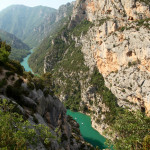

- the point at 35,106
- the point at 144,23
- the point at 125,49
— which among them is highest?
the point at 144,23

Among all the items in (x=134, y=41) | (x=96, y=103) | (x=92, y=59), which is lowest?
(x=96, y=103)

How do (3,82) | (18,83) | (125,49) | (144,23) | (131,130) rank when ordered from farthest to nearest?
(125,49) → (144,23) → (18,83) → (3,82) → (131,130)

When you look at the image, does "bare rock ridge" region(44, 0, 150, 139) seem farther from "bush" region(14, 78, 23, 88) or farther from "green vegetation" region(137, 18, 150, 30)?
"bush" region(14, 78, 23, 88)

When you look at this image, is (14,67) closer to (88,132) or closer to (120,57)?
(88,132)

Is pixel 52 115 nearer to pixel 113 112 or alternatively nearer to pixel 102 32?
pixel 113 112

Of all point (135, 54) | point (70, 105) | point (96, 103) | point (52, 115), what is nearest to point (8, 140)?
point (52, 115)

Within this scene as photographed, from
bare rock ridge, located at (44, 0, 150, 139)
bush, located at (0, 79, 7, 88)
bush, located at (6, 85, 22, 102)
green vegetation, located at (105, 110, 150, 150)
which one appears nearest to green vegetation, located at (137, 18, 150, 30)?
bare rock ridge, located at (44, 0, 150, 139)

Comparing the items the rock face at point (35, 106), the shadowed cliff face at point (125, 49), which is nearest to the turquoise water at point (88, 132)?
the shadowed cliff face at point (125, 49)

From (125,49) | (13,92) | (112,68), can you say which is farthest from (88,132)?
(13,92)
